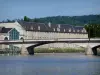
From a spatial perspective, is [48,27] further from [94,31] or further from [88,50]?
[88,50]

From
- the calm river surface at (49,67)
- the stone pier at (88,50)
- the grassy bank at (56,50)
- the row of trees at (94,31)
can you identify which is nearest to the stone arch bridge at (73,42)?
the stone pier at (88,50)

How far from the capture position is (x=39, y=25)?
139 metres

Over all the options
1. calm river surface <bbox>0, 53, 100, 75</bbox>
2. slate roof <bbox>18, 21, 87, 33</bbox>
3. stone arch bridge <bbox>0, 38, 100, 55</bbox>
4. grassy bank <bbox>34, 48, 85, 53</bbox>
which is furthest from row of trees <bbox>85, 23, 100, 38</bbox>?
calm river surface <bbox>0, 53, 100, 75</bbox>

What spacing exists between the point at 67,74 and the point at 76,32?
104749 millimetres

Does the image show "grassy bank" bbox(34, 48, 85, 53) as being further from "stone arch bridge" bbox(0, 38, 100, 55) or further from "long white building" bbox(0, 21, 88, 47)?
"stone arch bridge" bbox(0, 38, 100, 55)

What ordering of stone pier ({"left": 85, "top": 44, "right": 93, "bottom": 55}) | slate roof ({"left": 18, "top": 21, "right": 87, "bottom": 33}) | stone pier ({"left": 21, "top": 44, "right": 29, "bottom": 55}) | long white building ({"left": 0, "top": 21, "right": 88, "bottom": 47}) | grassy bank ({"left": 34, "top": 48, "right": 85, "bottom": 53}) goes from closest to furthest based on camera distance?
stone pier ({"left": 85, "top": 44, "right": 93, "bottom": 55}) → stone pier ({"left": 21, "top": 44, "right": 29, "bottom": 55}) → grassy bank ({"left": 34, "top": 48, "right": 85, "bottom": 53}) → long white building ({"left": 0, "top": 21, "right": 88, "bottom": 47}) → slate roof ({"left": 18, "top": 21, "right": 87, "bottom": 33})

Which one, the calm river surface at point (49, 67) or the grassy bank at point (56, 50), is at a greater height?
the calm river surface at point (49, 67)

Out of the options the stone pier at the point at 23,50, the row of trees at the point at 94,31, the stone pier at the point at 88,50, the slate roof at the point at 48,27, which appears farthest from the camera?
the row of trees at the point at 94,31

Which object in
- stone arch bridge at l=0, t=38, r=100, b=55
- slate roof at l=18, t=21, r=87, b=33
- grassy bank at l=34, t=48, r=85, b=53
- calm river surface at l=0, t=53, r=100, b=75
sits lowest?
grassy bank at l=34, t=48, r=85, b=53

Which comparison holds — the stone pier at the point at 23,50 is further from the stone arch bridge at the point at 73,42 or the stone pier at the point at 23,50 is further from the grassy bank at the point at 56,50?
the grassy bank at the point at 56,50

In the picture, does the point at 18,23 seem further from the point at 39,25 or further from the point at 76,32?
the point at 76,32

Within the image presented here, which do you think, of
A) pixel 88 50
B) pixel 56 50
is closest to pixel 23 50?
pixel 88 50

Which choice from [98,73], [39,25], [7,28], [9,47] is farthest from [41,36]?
[98,73]

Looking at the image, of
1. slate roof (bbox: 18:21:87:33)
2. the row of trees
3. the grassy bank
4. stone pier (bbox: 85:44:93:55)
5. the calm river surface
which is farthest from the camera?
the row of trees
